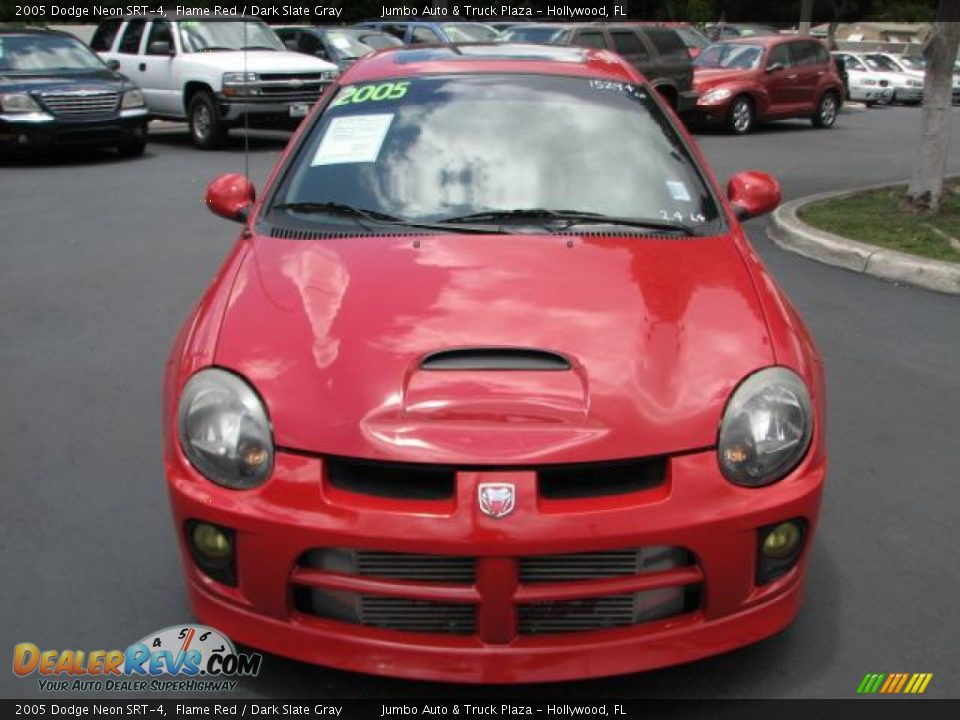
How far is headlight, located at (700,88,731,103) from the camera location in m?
18.5

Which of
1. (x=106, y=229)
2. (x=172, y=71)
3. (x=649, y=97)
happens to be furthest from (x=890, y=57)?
(x=649, y=97)

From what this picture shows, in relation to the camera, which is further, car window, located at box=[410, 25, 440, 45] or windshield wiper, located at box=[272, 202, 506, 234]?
car window, located at box=[410, 25, 440, 45]

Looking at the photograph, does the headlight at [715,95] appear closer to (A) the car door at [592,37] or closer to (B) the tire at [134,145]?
(A) the car door at [592,37]

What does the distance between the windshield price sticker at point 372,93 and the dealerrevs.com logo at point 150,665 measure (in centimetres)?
220

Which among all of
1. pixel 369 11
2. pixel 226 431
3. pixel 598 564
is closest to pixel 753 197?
pixel 598 564

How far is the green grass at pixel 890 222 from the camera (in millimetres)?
8242

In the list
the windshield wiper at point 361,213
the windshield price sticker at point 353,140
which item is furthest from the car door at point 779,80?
the windshield wiper at point 361,213

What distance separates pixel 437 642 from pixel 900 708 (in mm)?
1247

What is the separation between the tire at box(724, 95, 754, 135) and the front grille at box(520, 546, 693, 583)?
16913 millimetres

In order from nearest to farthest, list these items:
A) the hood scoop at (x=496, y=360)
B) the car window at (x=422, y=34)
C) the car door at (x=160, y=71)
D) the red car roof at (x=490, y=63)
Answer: the hood scoop at (x=496, y=360) → the red car roof at (x=490, y=63) → the car door at (x=160, y=71) → the car window at (x=422, y=34)

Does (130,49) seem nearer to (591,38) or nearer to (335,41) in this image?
(335,41)

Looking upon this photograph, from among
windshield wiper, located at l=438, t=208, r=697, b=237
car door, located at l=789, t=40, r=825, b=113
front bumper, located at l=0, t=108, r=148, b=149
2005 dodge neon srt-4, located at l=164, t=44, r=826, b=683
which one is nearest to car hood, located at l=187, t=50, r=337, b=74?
front bumper, located at l=0, t=108, r=148, b=149

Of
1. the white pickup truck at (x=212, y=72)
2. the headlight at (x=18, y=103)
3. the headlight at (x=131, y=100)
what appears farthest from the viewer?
the white pickup truck at (x=212, y=72)

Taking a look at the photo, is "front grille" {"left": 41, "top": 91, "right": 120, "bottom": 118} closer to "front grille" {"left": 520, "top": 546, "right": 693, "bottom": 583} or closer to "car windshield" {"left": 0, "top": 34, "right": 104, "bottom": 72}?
"car windshield" {"left": 0, "top": 34, "right": 104, "bottom": 72}
